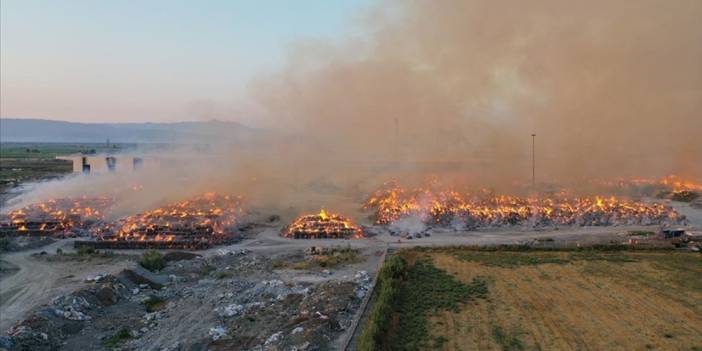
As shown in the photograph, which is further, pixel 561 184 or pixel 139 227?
pixel 561 184

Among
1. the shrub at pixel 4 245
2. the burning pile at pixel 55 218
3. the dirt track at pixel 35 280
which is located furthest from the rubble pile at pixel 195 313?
the burning pile at pixel 55 218

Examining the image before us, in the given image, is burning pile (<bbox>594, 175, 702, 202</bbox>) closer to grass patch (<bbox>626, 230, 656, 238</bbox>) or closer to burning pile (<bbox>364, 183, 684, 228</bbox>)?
burning pile (<bbox>364, 183, 684, 228</bbox>)

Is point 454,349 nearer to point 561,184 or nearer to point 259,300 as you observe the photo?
point 259,300

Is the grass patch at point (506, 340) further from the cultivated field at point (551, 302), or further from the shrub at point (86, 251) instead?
the shrub at point (86, 251)

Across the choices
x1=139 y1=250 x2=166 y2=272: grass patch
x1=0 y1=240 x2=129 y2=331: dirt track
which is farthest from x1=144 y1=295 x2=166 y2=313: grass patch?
x1=139 y1=250 x2=166 y2=272: grass patch

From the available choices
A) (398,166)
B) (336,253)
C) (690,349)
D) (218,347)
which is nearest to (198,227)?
(336,253)

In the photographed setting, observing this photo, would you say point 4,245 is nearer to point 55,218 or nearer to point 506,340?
point 55,218
